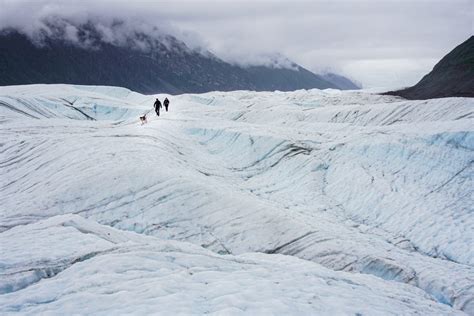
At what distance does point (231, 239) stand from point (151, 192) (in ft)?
16.7

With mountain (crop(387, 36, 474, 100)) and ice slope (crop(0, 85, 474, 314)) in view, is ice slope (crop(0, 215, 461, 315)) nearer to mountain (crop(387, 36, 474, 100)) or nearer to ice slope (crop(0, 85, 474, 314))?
ice slope (crop(0, 85, 474, 314))

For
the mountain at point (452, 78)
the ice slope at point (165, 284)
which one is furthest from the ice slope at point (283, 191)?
the mountain at point (452, 78)

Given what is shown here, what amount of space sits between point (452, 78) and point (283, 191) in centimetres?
7116

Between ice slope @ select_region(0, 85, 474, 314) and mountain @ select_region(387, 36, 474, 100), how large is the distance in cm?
4212

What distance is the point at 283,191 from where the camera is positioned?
27.1m

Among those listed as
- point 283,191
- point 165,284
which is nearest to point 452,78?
point 283,191

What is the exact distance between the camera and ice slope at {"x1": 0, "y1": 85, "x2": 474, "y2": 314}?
18955 millimetres

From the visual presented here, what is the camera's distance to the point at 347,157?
28.9 m

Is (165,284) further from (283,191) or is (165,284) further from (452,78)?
(452,78)

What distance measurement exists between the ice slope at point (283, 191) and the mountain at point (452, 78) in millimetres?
42124

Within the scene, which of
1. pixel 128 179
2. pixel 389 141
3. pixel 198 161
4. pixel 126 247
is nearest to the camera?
pixel 126 247

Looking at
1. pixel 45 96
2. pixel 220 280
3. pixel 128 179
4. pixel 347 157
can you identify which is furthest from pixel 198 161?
pixel 45 96

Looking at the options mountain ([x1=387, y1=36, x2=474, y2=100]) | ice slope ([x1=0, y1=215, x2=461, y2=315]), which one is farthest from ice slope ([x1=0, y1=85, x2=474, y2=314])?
mountain ([x1=387, y1=36, x2=474, y2=100])

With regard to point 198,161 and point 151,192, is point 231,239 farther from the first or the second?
point 198,161
